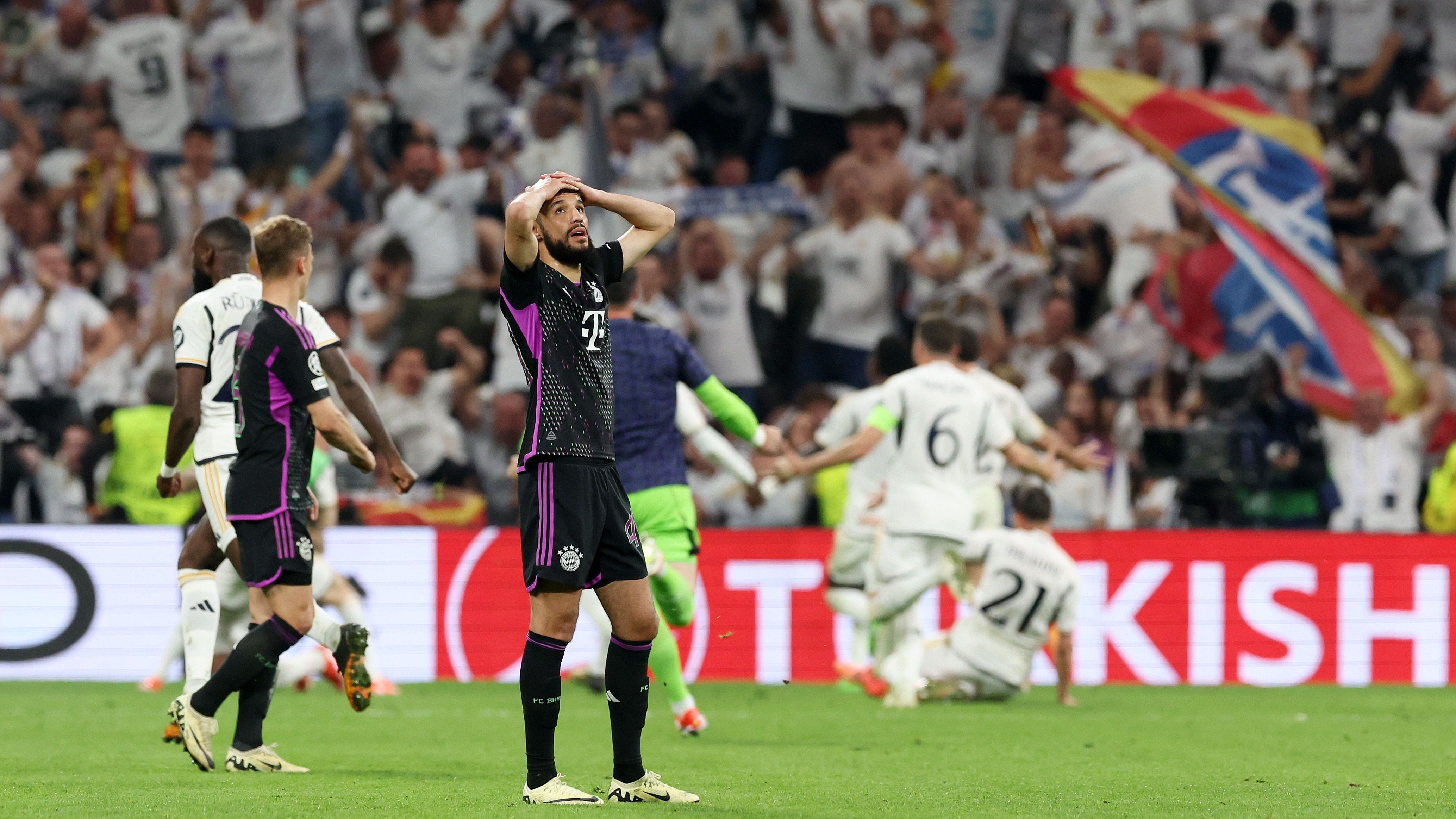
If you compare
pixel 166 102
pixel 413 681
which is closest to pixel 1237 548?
pixel 413 681

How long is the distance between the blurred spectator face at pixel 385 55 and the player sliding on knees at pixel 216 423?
32.7 feet

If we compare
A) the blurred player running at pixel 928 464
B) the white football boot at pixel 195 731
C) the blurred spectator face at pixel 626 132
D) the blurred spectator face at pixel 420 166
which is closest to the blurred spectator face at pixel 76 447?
the blurred spectator face at pixel 420 166

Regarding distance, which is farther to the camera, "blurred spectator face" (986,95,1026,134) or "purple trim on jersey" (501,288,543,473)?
"blurred spectator face" (986,95,1026,134)

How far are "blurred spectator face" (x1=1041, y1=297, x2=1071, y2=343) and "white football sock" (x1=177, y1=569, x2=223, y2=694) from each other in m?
8.98

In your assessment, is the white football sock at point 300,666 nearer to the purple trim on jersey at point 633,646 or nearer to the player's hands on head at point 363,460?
the player's hands on head at point 363,460

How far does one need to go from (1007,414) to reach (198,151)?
8419mm

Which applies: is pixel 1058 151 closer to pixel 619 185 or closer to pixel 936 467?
pixel 619 185

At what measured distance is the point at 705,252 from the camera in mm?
15547

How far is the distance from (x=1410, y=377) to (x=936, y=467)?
6.20 m

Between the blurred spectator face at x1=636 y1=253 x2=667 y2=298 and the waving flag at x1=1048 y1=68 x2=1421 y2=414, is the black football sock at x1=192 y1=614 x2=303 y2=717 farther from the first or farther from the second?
the waving flag at x1=1048 y1=68 x2=1421 y2=414

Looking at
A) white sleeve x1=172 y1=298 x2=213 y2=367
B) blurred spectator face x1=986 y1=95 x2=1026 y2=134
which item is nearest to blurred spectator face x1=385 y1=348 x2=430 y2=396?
blurred spectator face x1=986 y1=95 x2=1026 y2=134

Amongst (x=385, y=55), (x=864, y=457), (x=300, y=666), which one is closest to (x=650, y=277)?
(x=864, y=457)

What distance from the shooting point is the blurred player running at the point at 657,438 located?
9.05m

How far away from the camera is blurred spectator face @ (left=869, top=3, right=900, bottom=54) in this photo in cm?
1708
